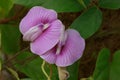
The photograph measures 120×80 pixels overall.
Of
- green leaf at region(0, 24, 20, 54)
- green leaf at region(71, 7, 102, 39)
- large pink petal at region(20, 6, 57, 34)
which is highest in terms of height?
large pink petal at region(20, 6, 57, 34)

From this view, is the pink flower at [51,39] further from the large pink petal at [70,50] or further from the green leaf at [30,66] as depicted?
the green leaf at [30,66]

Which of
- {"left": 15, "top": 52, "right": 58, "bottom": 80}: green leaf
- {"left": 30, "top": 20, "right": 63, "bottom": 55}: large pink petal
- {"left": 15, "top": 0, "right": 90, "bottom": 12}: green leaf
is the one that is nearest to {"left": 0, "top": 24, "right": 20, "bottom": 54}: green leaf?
{"left": 15, "top": 52, "right": 58, "bottom": 80}: green leaf

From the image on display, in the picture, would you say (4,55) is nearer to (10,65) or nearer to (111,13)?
(10,65)

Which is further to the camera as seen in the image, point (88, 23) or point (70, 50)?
point (88, 23)

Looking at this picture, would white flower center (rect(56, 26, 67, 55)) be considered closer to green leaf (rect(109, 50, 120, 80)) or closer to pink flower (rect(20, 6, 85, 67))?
pink flower (rect(20, 6, 85, 67))

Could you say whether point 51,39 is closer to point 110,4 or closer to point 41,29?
point 41,29

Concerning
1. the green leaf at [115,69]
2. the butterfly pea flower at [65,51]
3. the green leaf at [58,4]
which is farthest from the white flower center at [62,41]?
the green leaf at [115,69]

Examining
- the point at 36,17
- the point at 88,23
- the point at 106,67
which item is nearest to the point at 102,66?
the point at 106,67
